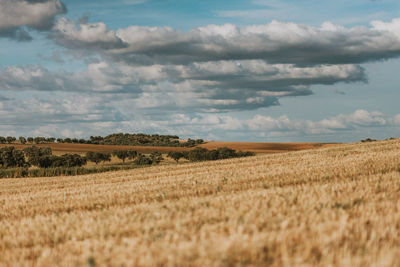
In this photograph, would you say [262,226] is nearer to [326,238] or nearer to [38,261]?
[326,238]

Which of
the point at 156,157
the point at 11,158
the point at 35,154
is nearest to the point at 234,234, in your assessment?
the point at 11,158

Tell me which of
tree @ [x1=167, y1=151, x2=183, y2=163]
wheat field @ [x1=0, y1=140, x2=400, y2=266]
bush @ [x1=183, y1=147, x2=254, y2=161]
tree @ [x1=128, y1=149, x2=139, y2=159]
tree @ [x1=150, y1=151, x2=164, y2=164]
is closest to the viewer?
wheat field @ [x1=0, y1=140, x2=400, y2=266]

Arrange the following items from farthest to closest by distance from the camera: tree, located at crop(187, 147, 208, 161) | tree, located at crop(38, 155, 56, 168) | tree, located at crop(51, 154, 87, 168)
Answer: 1. tree, located at crop(187, 147, 208, 161)
2. tree, located at crop(51, 154, 87, 168)
3. tree, located at crop(38, 155, 56, 168)

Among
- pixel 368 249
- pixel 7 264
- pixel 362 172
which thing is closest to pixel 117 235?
pixel 7 264

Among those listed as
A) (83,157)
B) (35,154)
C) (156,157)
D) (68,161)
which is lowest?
(156,157)

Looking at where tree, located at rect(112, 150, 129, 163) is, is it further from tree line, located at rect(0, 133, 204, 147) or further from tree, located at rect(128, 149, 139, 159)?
tree line, located at rect(0, 133, 204, 147)

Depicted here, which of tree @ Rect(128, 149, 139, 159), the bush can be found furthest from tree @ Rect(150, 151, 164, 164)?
the bush

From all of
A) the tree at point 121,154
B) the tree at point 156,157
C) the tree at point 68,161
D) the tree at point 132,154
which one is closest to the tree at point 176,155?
the tree at point 156,157

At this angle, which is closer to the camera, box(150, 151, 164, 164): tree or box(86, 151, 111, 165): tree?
box(150, 151, 164, 164): tree

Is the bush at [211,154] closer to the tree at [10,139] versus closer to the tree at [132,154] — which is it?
the tree at [132,154]

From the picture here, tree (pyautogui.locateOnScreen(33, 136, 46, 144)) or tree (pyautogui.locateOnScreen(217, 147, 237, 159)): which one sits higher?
tree (pyautogui.locateOnScreen(33, 136, 46, 144))

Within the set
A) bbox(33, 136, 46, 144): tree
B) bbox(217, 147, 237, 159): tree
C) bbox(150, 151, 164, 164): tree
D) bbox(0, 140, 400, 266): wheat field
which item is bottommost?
bbox(150, 151, 164, 164): tree

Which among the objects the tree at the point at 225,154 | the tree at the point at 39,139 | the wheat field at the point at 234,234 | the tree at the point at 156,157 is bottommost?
the tree at the point at 156,157

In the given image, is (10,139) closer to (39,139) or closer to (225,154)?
(39,139)
